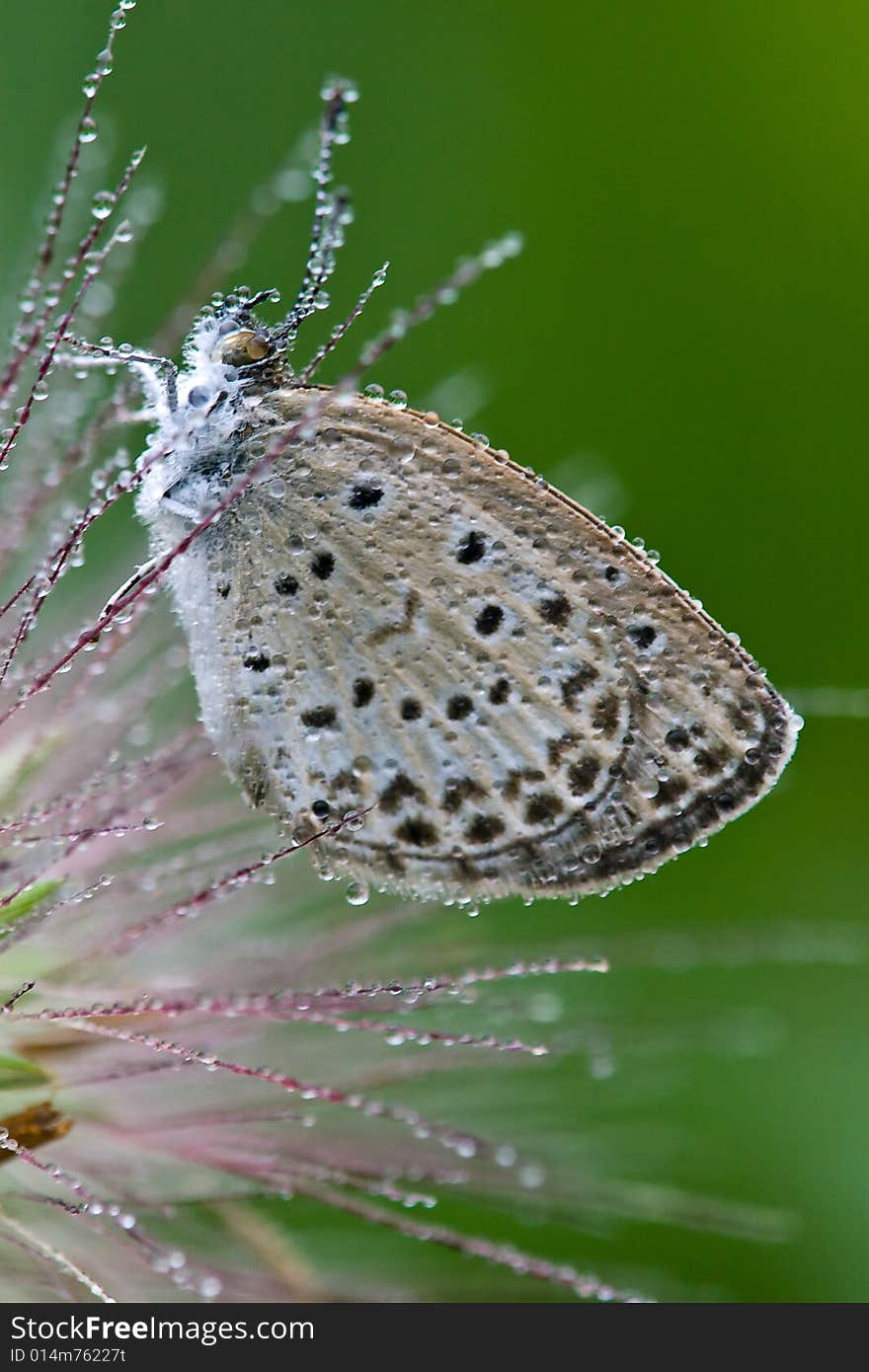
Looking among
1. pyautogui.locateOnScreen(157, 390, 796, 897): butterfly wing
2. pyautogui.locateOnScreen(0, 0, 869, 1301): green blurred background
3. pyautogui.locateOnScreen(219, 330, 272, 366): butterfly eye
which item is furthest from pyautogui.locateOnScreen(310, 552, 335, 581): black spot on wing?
pyautogui.locateOnScreen(0, 0, 869, 1301): green blurred background

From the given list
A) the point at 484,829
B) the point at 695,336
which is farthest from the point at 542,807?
the point at 695,336

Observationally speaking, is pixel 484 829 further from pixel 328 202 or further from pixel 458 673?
pixel 328 202

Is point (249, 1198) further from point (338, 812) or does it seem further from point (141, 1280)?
point (338, 812)

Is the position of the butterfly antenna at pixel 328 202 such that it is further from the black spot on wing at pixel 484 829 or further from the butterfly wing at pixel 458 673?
the black spot on wing at pixel 484 829

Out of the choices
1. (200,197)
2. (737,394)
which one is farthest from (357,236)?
(737,394)

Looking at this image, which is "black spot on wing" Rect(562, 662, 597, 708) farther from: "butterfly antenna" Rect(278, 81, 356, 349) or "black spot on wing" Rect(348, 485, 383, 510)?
"butterfly antenna" Rect(278, 81, 356, 349)

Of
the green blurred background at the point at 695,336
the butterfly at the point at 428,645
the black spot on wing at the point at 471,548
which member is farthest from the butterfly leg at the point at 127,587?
the green blurred background at the point at 695,336

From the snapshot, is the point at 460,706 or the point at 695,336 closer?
the point at 460,706
